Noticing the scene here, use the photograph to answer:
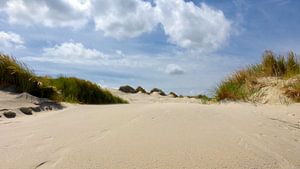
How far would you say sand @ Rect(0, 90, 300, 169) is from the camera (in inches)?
76.1

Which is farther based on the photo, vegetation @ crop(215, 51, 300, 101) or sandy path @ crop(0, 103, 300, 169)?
vegetation @ crop(215, 51, 300, 101)

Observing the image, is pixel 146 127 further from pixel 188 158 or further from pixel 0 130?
pixel 0 130

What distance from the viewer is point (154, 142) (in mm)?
2297

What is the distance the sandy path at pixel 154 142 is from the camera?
193 cm

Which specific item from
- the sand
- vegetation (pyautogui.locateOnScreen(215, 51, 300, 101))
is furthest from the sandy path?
vegetation (pyautogui.locateOnScreen(215, 51, 300, 101))

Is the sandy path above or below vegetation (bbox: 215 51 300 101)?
below

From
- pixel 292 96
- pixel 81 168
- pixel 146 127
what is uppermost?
pixel 292 96

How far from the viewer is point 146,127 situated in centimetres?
275

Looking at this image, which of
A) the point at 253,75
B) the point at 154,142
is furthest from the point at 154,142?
the point at 253,75

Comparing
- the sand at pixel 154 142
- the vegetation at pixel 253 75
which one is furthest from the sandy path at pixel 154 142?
the vegetation at pixel 253 75

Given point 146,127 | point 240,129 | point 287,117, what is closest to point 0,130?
point 146,127

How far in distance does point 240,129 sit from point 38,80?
4.10 metres

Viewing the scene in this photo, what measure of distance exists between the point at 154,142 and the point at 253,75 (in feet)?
15.9

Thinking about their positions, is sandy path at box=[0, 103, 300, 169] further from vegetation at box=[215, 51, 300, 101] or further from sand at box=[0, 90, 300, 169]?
vegetation at box=[215, 51, 300, 101]
